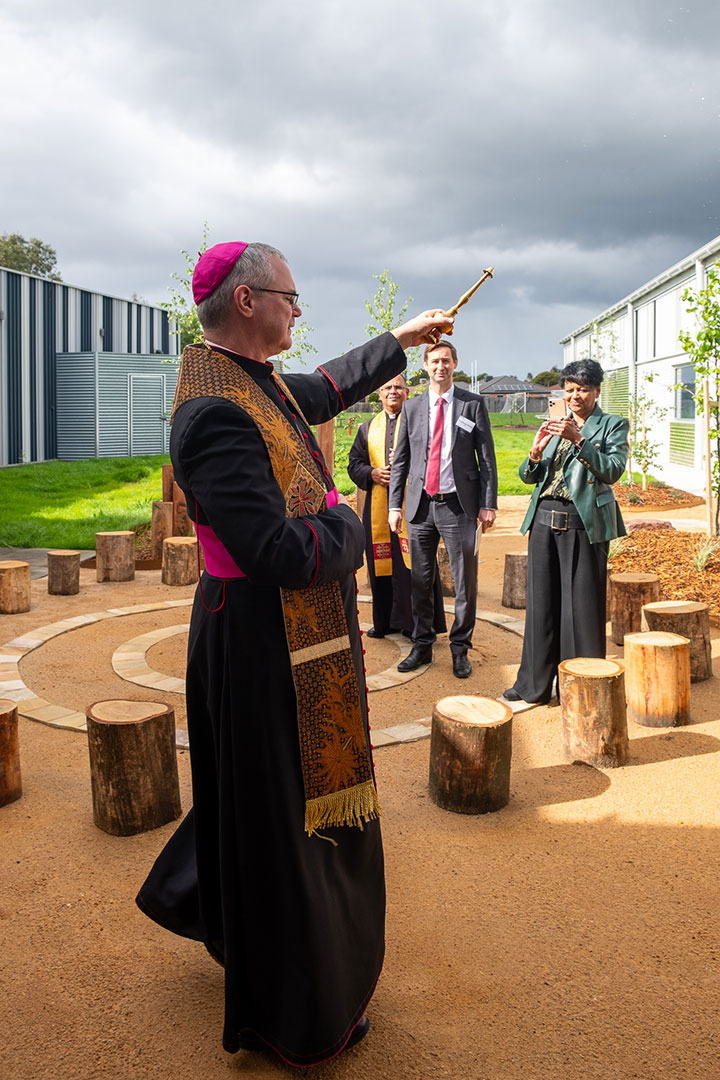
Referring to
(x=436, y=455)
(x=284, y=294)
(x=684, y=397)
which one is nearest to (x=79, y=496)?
(x=436, y=455)

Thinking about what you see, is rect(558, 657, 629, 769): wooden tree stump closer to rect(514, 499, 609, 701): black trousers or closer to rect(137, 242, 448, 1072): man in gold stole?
rect(514, 499, 609, 701): black trousers

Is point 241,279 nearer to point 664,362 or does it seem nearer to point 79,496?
point 79,496

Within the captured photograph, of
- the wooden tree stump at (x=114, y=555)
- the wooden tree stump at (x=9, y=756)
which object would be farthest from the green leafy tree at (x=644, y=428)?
the wooden tree stump at (x=9, y=756)

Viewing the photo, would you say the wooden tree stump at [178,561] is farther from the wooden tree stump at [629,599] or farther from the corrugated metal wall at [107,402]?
the corrugated metal wall at [107,402]

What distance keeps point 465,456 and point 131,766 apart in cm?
325

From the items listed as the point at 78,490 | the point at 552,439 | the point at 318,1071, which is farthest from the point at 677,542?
the point at 78,490

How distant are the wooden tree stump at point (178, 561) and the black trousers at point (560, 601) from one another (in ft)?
15.5

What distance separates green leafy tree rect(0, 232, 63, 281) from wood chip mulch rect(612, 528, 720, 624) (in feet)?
127

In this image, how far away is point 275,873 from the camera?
2.21m

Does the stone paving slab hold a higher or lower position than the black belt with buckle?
lower

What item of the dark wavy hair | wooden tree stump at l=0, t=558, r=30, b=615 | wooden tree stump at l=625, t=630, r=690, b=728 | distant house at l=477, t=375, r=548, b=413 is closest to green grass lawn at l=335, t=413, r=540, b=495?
wooden tree stump at l=0, t=558, r=30, b=615

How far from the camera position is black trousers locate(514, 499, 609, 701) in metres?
4.98

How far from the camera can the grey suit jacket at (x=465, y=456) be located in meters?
5.89

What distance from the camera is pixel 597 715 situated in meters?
4.39
